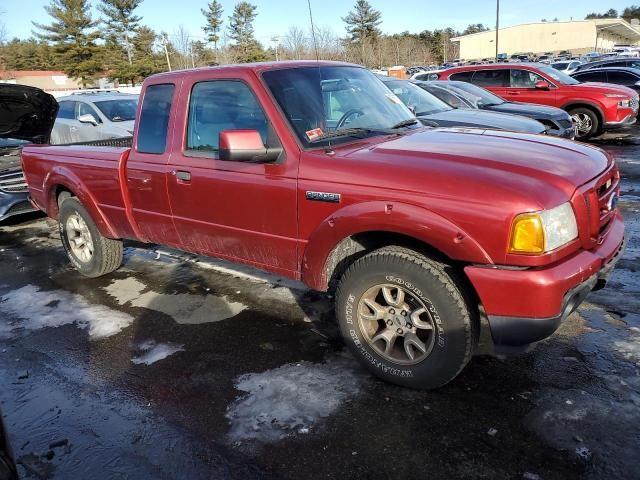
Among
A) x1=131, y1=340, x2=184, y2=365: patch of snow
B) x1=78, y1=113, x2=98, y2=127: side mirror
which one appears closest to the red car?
x1=78, y1=113, x2=98, y2=127: side mirror

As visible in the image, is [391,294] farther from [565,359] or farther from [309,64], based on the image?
[309,64]

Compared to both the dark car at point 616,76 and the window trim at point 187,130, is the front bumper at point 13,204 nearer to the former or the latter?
the window trim at point 187,130

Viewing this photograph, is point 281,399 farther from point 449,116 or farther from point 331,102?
point 449,116

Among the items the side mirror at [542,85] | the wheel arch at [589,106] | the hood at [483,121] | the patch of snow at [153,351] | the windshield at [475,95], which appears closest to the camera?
the patch of snow at [153,351]

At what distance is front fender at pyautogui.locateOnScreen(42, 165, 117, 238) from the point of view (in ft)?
15.7

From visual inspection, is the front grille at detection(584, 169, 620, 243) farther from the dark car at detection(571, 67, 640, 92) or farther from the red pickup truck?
the dark car at detection(571, 67, 640, 92)

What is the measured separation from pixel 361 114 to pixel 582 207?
1.71 metres

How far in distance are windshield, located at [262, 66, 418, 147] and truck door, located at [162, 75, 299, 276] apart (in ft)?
0.57

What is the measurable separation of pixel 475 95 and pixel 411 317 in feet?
27.4

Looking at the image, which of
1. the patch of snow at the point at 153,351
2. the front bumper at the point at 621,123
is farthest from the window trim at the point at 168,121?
the front bumper at the point at 621,123

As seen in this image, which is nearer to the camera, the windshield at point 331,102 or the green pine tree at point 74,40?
the windshield at point 331,102

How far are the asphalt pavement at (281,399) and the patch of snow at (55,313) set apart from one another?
0.07 feet

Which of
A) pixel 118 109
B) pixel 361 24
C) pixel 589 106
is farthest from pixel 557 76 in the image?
pixel 361 24

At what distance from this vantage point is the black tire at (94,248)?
5066mm
